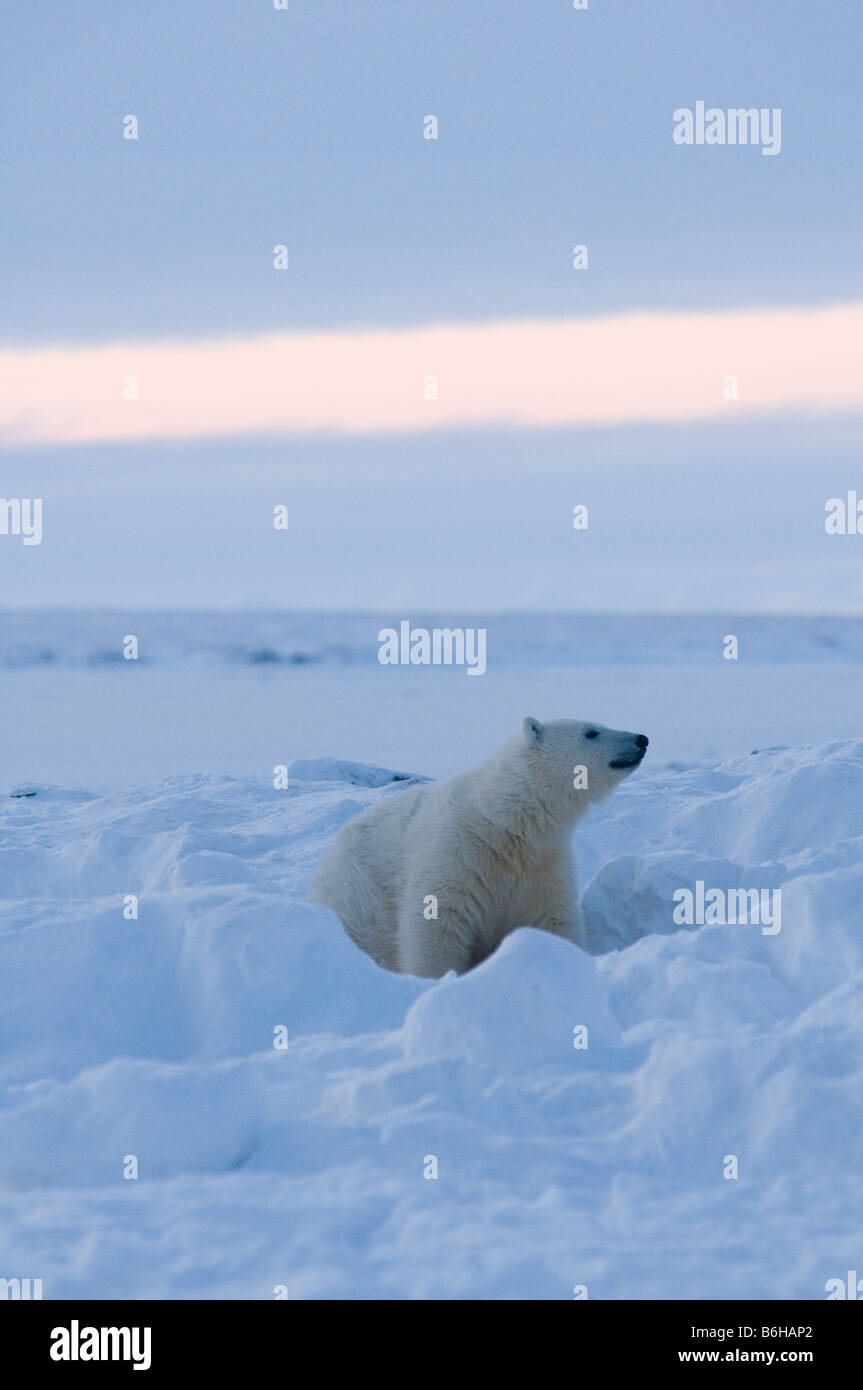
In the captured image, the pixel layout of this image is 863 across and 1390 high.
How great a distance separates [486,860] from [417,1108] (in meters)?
2.14

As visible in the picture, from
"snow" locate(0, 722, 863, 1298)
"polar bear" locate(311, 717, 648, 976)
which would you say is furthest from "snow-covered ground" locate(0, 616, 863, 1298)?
"polar bear" locate(311, 717, 648, 976)

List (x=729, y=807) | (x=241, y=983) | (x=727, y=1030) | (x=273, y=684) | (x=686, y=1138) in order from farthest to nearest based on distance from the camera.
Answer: (x=273, y=684) → (x=729, y=807) → (x=241, y=983) → (x=727, y=1030) → (x=686, y=1138)

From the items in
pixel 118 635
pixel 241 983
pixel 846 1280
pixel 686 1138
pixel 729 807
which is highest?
pixel 118 635

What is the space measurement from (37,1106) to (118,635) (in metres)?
39.8

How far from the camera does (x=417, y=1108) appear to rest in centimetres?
342

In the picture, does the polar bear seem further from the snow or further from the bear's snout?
the snow

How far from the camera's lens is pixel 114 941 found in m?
4.45

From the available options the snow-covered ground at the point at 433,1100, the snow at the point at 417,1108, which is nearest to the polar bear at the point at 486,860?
the snow-covered ground at the point at 433,1100

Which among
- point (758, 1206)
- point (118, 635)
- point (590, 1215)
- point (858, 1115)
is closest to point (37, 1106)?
point (590, 1215)

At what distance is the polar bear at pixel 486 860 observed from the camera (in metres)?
5.47

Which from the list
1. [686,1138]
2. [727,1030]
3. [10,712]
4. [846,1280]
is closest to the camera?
[846,1280]

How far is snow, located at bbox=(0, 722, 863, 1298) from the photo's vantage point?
2.95 m

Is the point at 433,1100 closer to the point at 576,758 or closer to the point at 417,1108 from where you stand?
the point at 417,1108

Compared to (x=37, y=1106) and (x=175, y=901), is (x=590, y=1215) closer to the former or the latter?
(x=37, y=1106)
